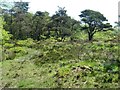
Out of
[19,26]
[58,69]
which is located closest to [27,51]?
[58,69]

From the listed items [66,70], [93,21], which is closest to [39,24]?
[93,21]

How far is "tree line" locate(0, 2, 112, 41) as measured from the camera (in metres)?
43.2

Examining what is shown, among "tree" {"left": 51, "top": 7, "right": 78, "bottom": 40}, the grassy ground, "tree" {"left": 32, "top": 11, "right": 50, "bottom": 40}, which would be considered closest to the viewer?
the grassy ground

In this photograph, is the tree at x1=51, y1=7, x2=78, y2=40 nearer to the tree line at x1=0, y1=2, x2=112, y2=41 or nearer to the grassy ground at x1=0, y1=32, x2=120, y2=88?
the tree line at x1=0, y1=2, x2=112, y2=41

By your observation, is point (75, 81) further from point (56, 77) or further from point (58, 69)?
point (58, 69)

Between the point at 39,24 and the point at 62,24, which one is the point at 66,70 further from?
the point at 39,24

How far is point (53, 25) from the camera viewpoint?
43250 mm

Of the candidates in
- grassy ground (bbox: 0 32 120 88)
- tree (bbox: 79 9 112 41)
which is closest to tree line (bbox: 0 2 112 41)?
tree (bbox: 79 9 112 41)

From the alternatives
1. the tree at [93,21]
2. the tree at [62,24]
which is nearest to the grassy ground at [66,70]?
the tree at [62,24]

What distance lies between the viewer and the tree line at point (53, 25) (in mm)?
43219

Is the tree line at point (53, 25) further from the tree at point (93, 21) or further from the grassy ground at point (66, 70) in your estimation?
the grassy ground at point (66, 70)

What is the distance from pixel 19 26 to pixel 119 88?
32.7 metres

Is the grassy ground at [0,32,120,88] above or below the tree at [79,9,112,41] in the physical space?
below

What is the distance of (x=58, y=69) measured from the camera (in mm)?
17875
